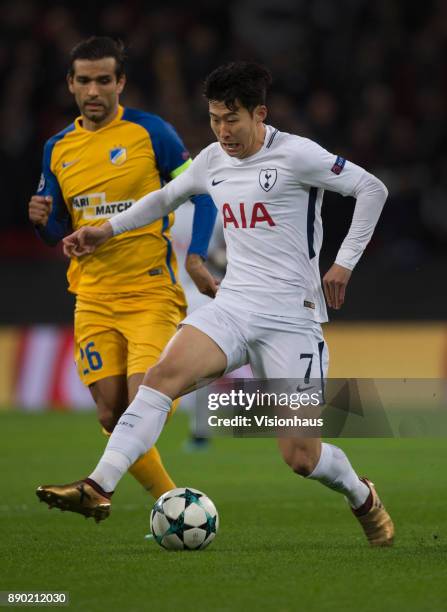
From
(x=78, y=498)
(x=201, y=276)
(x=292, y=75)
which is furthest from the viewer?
(x=292, y=75)

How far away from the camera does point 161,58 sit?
14859mm

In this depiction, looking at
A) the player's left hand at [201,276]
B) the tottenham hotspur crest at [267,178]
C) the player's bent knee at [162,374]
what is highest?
the tottenham hotspur crest at [267,178]

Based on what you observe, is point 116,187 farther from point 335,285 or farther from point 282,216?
point 335,285

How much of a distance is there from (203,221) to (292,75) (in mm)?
8802

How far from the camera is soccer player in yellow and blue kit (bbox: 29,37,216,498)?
6.74 meters

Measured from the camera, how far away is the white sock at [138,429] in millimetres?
5605

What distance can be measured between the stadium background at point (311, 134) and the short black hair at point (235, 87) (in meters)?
7.14

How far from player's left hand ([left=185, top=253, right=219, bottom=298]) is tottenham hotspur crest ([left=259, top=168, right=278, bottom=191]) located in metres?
0.69

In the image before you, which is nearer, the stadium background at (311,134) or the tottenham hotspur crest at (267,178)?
the tottenham hotspur crest at (267,178)

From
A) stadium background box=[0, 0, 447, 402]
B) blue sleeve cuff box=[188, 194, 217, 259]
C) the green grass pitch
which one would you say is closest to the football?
the green grass pitch

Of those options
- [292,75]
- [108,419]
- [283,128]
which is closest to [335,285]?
[108,419]

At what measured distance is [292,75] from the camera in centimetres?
1517

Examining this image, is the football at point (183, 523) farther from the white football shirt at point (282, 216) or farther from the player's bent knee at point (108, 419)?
the white football shirt at point (282, 216)

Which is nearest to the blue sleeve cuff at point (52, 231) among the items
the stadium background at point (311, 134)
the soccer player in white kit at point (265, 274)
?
the soccer player in white kit at point (265, 274)
